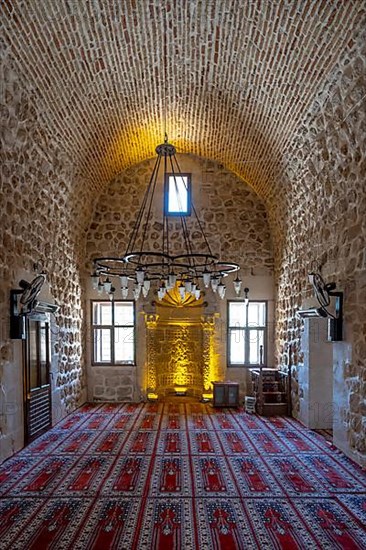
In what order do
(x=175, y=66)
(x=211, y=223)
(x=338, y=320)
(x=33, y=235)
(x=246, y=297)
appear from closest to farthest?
(x=338, y=320) < (x=175, y=66) < (x=33, y=235) < (x=246, y=297) < (x=211, y=223)

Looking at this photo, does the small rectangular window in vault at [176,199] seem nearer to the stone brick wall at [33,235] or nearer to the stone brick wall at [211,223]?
the stone brick wall at [211,223]

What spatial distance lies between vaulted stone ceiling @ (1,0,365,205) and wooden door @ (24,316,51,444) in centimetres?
273

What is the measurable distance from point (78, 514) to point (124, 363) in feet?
14.3

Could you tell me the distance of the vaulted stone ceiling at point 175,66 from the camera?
3.77 m

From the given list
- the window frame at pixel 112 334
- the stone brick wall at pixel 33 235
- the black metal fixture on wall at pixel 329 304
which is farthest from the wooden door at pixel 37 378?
the black metal fixture on wall at pixel 329 304

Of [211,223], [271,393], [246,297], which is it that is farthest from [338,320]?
[211,223]

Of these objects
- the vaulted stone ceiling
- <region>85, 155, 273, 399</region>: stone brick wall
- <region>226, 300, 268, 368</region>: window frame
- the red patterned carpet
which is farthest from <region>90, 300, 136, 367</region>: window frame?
the vaulted stone ceiling

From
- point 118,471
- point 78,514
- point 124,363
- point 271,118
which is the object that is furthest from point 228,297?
point 78,514

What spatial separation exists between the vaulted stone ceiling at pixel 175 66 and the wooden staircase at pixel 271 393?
3.55m

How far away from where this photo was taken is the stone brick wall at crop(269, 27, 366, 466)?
404 centimetres

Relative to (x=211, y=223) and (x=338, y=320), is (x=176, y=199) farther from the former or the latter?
(x=338, y=320)

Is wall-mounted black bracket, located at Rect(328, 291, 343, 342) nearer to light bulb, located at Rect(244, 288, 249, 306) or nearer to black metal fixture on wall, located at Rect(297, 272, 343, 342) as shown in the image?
black metal fixture on wall, located at Rect(297, 272, 343, 342)

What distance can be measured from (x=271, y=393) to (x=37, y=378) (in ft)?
12.2

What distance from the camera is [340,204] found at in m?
4.62
